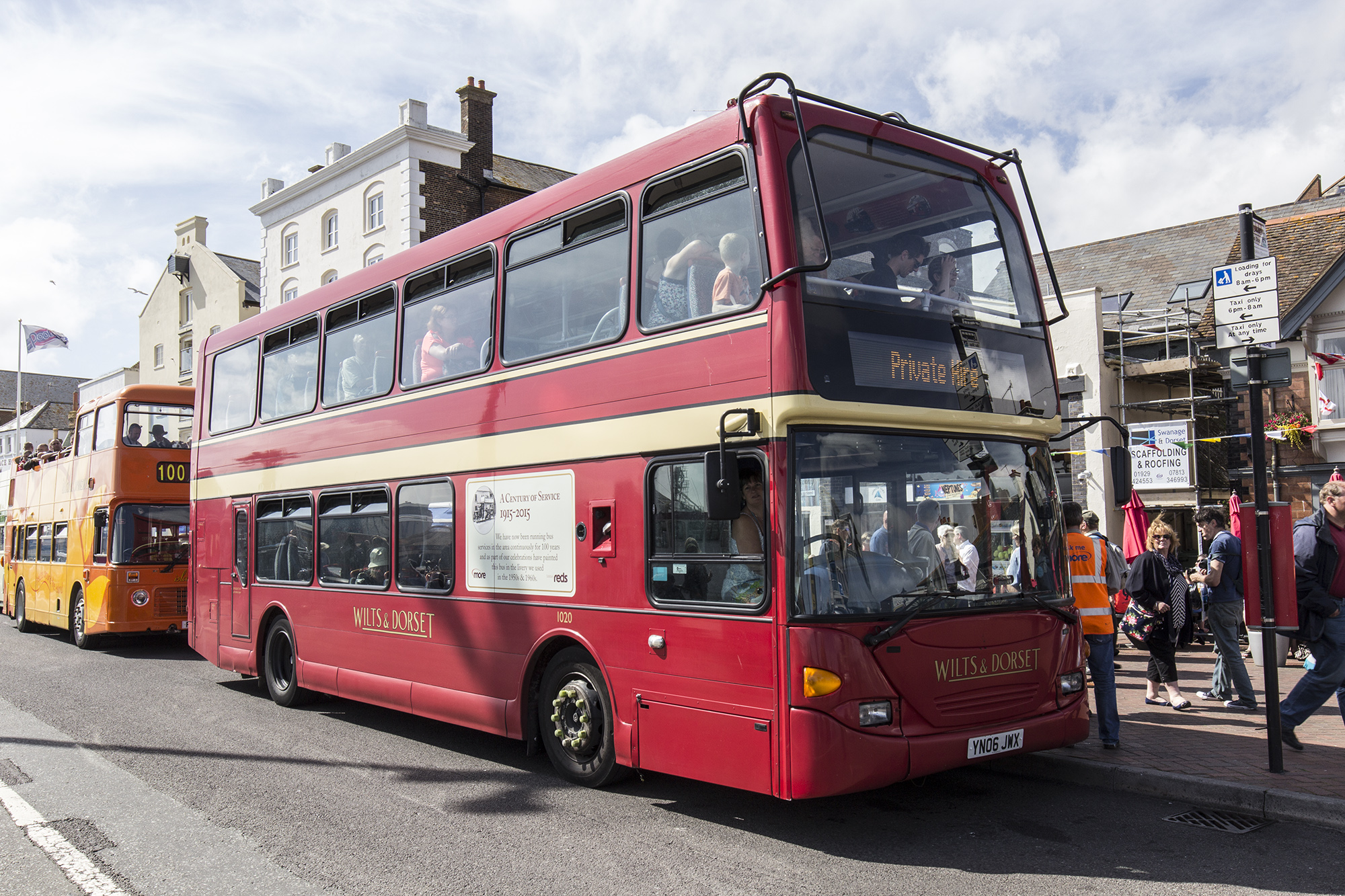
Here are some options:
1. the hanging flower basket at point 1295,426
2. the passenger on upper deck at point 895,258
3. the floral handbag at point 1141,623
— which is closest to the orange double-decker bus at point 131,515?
the passenger on upper deck at point 895,258

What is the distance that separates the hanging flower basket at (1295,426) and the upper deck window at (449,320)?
16.0 meters

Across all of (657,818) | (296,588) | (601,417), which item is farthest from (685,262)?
(296,588)

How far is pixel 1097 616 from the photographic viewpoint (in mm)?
7586

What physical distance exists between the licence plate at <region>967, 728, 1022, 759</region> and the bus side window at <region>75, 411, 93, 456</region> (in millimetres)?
15827

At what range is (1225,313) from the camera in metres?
6.97

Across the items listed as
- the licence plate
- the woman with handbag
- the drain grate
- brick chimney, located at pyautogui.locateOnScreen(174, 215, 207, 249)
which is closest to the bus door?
the licence plate

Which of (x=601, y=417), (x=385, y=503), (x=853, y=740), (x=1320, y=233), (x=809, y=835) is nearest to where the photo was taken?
(x=853, y=740)

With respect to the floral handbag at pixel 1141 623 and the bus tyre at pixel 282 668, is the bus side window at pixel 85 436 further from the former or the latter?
the floral handbag at pixel 1141 623

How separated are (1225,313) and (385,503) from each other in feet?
22.4

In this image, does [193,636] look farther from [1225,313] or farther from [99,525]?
[1225,313]

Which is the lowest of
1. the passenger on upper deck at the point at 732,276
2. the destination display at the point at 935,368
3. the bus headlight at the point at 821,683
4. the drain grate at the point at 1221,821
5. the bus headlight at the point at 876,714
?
the drain grate at the point at 1221,821

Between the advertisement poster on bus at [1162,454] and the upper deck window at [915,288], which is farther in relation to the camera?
the advertisement poster on bus at [1162,454]

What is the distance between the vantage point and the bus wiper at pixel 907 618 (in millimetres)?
5367

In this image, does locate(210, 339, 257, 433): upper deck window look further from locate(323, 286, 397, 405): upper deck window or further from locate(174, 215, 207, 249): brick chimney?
locate(174, 215, 207, 249): brick chimney
